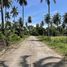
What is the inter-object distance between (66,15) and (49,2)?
6631 cm

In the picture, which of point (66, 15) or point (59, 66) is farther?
point (66, 15)

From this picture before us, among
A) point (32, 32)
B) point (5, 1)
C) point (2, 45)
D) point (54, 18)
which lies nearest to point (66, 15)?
point (54, 18)

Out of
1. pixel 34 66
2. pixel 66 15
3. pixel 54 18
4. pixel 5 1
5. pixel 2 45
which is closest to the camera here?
pixel 34 66

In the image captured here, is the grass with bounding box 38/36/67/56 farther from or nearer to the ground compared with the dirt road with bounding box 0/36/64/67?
nearer to the ground

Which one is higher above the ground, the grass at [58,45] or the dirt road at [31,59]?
the dirt road at [31,59]

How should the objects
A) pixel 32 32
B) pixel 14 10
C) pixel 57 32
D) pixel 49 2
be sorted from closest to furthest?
pixel 49 2
pixel 14 10
pixel 57 32
pixel 32 32

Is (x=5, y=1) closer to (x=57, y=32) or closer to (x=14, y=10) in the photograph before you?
(x=14, y=10)

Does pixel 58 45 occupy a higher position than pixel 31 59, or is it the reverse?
pixel 31 59

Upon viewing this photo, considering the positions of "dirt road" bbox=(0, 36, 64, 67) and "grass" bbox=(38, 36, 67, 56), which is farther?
"grass" bbox=(38, 36, 67, 56)

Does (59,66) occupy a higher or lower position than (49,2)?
lower

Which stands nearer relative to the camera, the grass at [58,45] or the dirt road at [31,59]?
the dirt road at [31,59]

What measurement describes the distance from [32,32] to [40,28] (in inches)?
563

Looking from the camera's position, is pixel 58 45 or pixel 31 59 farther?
pixel 58 45

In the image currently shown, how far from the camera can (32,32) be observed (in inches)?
7392
